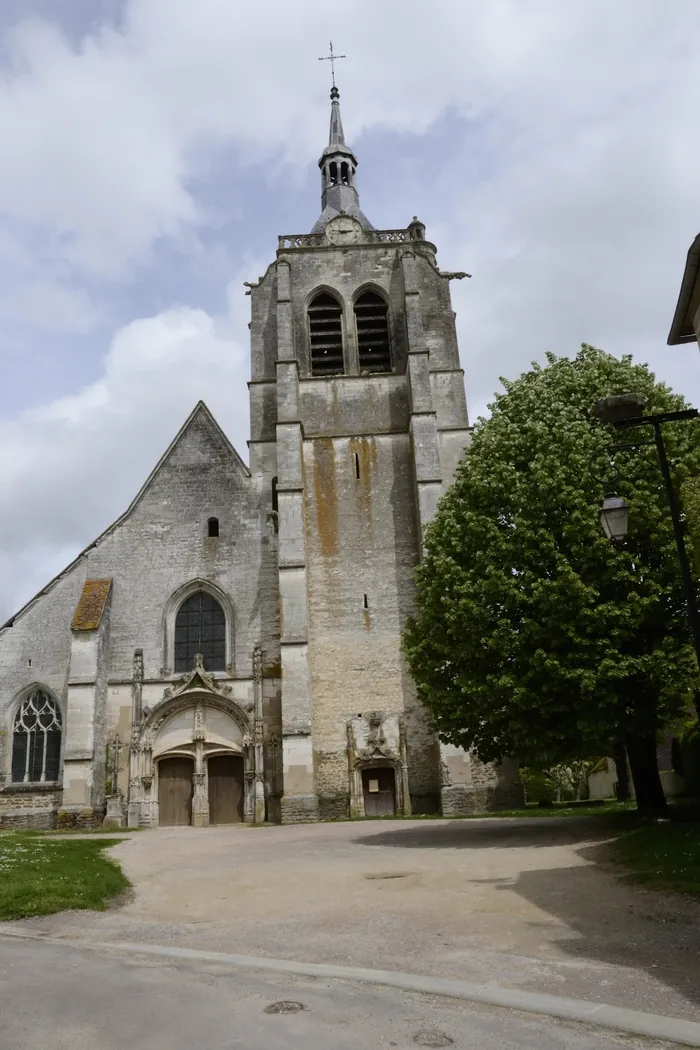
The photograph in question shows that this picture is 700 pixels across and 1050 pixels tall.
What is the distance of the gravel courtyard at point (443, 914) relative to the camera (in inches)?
248

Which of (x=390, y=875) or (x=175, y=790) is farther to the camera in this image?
(x=175, y=790)

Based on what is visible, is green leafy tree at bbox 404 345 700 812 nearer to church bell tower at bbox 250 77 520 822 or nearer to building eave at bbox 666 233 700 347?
building eave at bbox 666 233 700 347

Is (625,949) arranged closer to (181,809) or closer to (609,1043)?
(609,1043)

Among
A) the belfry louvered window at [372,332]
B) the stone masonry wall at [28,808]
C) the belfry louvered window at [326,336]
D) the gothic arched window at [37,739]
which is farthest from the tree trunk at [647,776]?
the belfry louvered window at [326,336]

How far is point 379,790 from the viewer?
80.0 feet

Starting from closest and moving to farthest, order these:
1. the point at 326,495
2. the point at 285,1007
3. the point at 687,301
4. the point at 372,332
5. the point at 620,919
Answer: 1. the point at 285,1007
2. the point at 620,919
3. the point at 687,301
4. the point at 326,495
5. the point at 372,332

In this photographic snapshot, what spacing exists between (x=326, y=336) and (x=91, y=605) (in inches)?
504

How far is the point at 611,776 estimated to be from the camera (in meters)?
36.8

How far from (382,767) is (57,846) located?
11.2 meters

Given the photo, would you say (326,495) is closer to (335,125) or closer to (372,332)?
(372,332)

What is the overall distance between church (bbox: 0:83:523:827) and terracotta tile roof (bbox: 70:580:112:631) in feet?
0.20

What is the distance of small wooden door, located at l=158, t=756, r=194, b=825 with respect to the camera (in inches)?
970

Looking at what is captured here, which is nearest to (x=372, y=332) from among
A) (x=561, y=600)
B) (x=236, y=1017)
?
(x=561, y=600)

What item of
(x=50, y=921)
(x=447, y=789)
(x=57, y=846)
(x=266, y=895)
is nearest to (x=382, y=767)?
(x=447, y=789)
